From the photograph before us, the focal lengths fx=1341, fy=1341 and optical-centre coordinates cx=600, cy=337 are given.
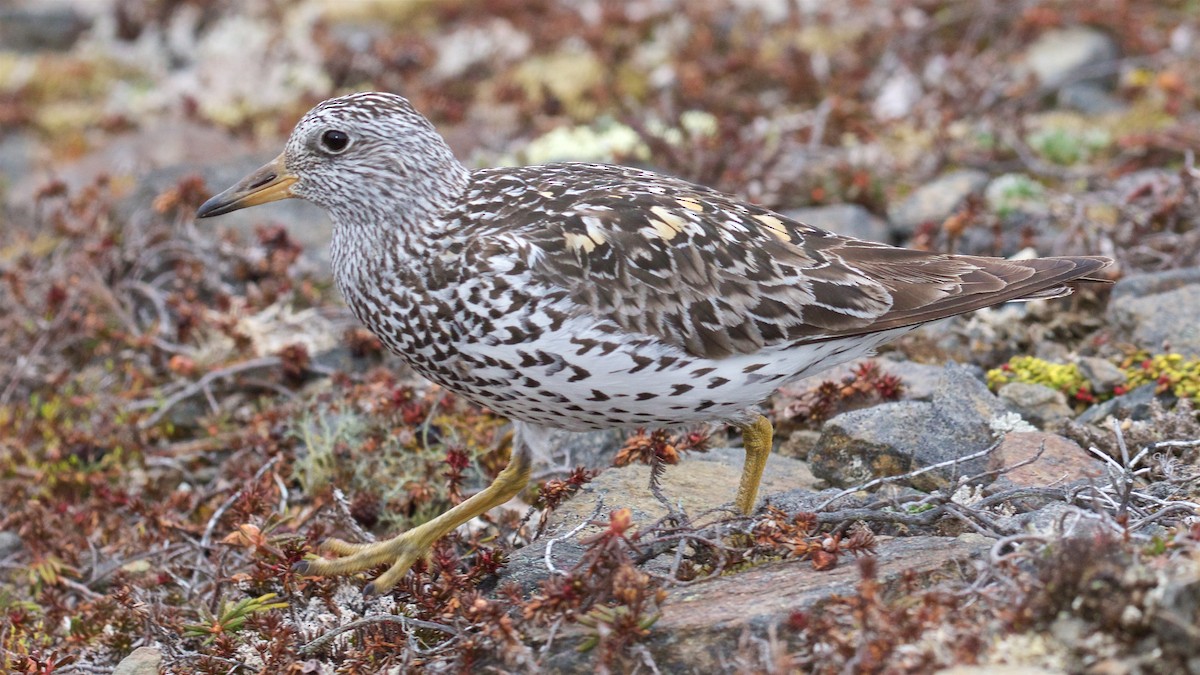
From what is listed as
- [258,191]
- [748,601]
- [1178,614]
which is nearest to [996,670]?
[1178,614]

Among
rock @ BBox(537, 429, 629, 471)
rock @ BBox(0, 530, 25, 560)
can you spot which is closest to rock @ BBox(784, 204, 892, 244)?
rock @ BBox(537, 429, 629, 471)

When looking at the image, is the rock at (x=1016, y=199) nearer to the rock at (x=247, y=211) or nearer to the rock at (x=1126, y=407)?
the rock at (x=1126, y=407)

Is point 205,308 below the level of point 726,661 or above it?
above

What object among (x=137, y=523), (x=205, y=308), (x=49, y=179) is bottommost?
(x=137, y=523)

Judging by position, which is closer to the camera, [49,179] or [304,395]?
[304,395]

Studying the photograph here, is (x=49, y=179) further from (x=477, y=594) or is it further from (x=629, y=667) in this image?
(x=629, y=667)

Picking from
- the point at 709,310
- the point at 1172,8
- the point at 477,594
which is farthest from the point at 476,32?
the point at 477,594
